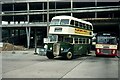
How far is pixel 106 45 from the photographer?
3125 centimetres

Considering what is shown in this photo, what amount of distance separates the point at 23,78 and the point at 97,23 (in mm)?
48506

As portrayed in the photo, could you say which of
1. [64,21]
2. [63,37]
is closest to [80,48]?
[63,37]

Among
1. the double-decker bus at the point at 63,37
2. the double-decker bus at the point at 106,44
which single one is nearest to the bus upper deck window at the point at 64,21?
the double-decker bus at the point at 63,37

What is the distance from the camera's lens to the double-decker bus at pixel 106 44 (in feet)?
102

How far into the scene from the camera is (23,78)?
12930 millimetres

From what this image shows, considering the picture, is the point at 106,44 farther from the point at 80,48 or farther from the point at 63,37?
the point at 63,37

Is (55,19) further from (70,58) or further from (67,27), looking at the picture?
(70,58)

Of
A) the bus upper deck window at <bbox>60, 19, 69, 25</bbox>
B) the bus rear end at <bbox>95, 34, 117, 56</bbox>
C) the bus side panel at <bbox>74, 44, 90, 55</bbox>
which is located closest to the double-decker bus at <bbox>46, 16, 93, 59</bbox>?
the bus upper deck window at <bbox>60, 19, 69, 25</bbox>

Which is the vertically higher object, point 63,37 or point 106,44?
point 63,37

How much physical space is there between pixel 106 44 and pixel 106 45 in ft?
0.39

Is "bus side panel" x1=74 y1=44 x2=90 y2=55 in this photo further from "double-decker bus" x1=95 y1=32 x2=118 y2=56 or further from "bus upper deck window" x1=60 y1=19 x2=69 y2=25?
"bus upper deck window" x1=60 y1=19 x2=69 y2=25

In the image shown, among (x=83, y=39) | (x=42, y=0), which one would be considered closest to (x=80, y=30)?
(x=83, y=39)

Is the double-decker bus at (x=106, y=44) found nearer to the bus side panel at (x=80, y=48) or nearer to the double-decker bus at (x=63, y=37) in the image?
the bus side panel at (x=80, y=48)

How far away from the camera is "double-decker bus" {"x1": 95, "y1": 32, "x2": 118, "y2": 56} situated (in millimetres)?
31156
